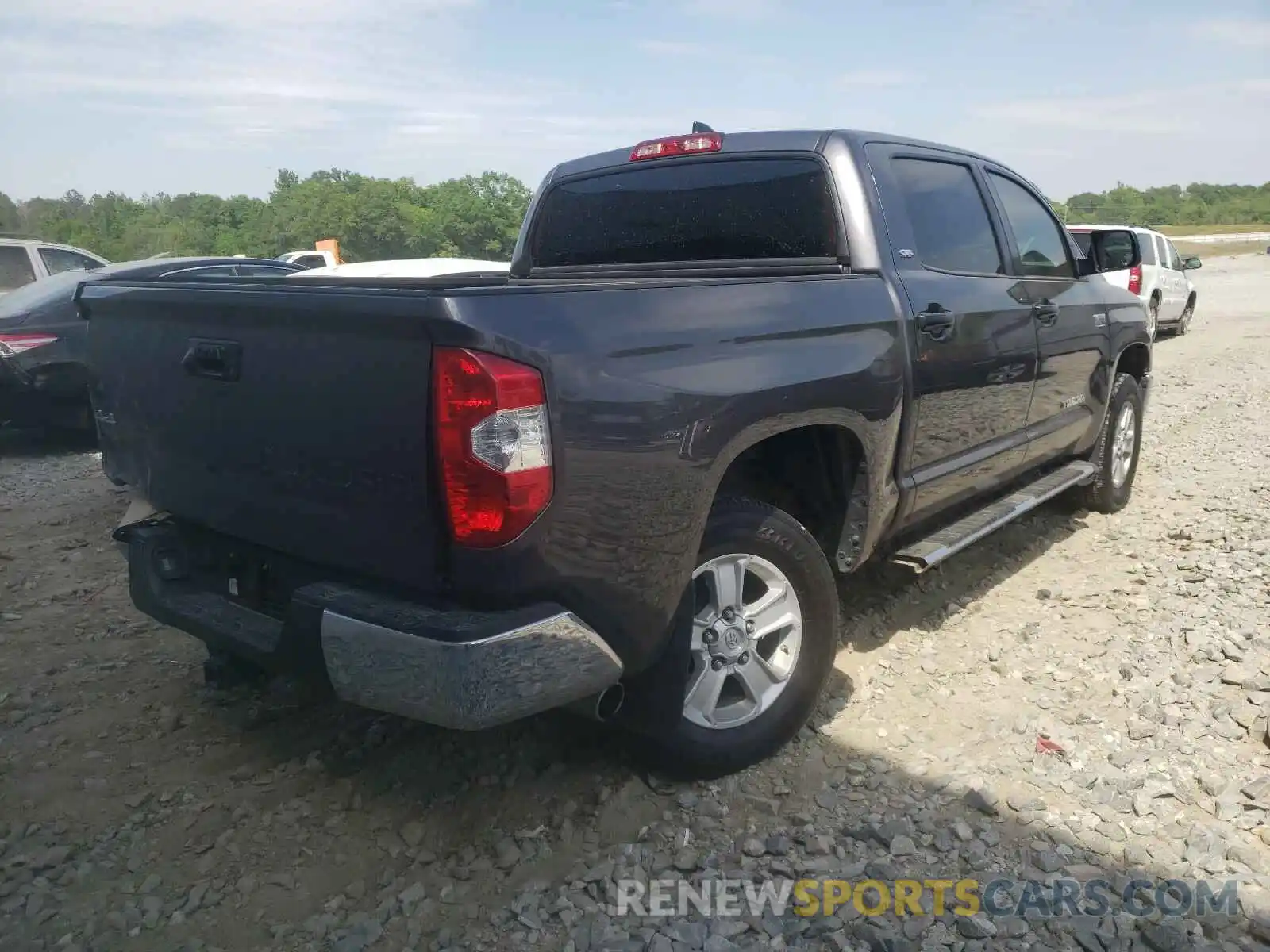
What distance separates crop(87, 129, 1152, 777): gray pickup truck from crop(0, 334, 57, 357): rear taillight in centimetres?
518

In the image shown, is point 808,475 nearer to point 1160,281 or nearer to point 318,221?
point 1160,281

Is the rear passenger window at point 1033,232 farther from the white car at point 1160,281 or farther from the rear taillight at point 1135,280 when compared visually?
the rear taillight at point 1135,280

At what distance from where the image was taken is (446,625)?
219 cm

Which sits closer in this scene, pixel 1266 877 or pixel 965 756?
pixel 1266 877

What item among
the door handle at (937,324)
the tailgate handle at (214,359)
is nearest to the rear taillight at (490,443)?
the tailgate handle at (214,359)

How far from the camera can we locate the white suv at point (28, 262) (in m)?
10.1

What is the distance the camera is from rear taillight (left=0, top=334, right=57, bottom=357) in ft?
24.3

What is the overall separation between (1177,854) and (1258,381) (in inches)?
385

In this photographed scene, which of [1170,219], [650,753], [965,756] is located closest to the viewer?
[650,753]

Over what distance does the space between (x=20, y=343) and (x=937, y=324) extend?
22.8ft

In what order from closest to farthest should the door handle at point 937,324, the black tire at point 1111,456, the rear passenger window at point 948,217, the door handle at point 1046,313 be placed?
the door handle at point 937,324 < the rear passenger window at point 948,217 < the door handle at point 1046,313 < the black tire at point 1111,456

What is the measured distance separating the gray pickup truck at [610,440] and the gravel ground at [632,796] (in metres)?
0.31

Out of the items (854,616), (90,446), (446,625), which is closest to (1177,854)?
(854,616)

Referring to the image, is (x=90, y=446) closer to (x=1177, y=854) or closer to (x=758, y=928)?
(x=758, y=928)
